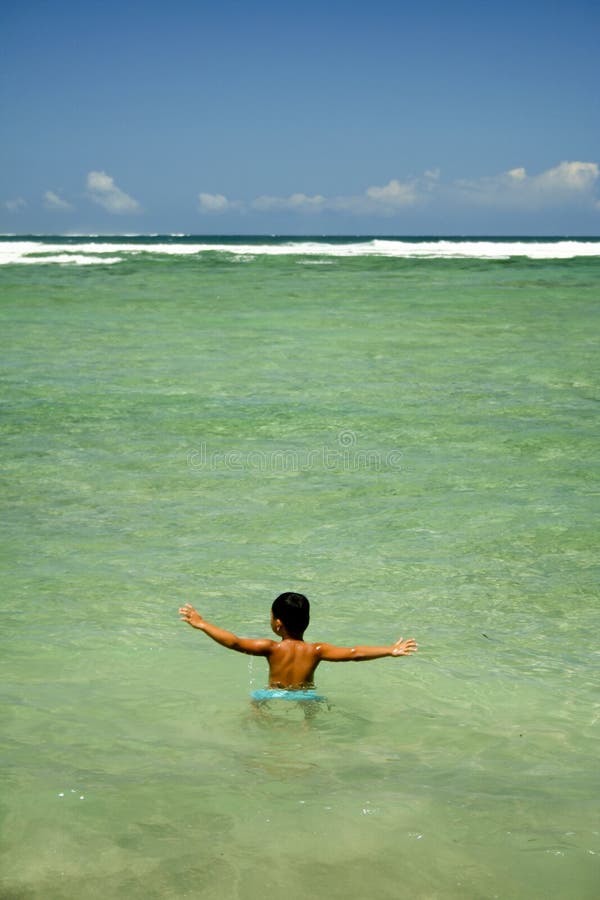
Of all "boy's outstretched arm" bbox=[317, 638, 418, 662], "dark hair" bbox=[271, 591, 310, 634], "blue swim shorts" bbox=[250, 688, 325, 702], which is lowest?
"blue swim shorts" bbox=[250, 688, 325, 702]

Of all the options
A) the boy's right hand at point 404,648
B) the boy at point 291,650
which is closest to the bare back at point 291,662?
the boy at point 291,650

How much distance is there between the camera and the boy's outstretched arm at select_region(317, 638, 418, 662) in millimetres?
3760

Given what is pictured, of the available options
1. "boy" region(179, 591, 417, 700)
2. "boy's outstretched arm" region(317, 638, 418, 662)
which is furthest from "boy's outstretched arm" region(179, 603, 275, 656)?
"boy's outstretched arm" region(317, 638, 418, 662)

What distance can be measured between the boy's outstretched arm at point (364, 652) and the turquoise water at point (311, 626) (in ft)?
0.67

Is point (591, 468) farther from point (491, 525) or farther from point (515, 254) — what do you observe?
point (515, 254)

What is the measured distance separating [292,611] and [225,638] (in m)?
0.31

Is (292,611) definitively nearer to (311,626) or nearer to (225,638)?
(225,638)

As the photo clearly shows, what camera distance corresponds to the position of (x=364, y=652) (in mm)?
3879

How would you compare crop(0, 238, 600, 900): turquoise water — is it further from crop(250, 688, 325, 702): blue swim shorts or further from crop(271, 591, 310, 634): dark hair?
crop(271, 591, 310, 634): dark hair

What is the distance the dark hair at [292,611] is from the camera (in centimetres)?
400

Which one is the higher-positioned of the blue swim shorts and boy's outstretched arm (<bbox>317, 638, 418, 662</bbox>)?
boy's outstretched arm (<bbox>317, 638, 418, 662</bbox>)

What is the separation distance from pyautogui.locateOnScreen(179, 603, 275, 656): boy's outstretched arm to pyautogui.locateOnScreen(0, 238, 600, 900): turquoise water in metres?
0.22

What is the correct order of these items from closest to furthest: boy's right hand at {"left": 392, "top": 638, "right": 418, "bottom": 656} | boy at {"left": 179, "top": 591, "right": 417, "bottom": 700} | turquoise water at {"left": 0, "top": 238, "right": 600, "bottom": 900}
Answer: turquoise water at {"left": 0, "top": 238, "right": 600, "bottom": 900} < boy's right hand at {"left": 392, "top": 638, "right": 418, "bottom": 656} < boy at {"left": 179, "top": 591, "right": 417, "bottom": 700}

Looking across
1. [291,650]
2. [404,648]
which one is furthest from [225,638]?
[404,648]
